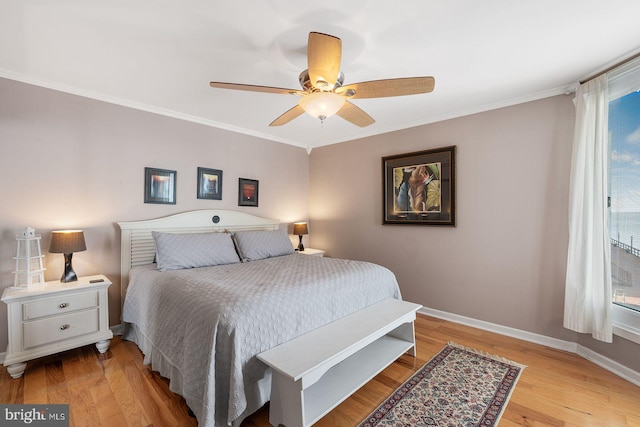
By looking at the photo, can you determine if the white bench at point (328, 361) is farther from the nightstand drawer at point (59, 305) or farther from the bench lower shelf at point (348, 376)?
the nightstand drawer at point (59, 305)

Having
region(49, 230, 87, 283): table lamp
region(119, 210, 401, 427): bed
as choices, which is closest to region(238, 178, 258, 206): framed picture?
region(119, 210, 401, 427): bed

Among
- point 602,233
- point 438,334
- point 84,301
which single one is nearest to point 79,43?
point 84,301

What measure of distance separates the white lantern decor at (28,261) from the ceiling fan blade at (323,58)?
8.23ft

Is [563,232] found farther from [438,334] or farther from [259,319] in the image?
[259,319]

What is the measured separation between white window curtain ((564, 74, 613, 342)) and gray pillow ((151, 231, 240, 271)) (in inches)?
122

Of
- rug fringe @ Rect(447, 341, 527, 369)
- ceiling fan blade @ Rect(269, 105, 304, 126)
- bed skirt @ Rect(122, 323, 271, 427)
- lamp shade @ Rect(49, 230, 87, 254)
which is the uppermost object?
ceiling fan blade @ Rect(269, 105, 304, 126)

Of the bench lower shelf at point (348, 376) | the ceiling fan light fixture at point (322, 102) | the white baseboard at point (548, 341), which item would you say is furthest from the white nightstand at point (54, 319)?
the white baseboard at point (548, 341)

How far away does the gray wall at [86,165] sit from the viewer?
231 cm

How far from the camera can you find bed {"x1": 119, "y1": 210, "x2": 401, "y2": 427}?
1505 mm

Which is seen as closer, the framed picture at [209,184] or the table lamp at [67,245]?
the table lamp at [67,245]

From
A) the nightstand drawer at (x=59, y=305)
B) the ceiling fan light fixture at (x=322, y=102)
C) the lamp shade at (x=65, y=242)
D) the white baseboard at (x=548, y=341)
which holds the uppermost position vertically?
the ceiling fan light fixture at (x=322, y=102)

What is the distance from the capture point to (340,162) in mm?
4254

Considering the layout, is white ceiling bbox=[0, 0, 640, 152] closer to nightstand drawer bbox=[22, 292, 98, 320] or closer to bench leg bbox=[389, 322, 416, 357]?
nightstand drawer bbox=[22, 292, 98, 320]

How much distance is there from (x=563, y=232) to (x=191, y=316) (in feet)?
10.2
